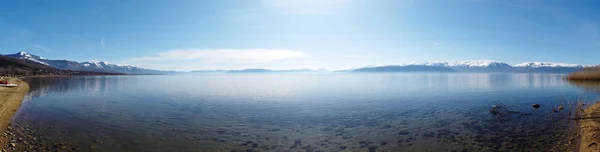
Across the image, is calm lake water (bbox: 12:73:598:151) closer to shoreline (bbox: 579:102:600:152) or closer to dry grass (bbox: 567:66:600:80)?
shoreline (bbox: 579:102:600:152)

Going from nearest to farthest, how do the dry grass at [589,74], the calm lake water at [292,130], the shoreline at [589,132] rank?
the shoreline at [589,132] → the calm lake water at [292,130] → the dry grass at [589,74]

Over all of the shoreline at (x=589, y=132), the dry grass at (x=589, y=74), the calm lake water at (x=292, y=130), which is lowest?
the calm lake water at (x=292, y=130)

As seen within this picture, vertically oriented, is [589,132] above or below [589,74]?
below

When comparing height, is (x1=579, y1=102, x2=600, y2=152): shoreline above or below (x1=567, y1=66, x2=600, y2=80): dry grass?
below

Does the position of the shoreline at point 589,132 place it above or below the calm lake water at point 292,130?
above

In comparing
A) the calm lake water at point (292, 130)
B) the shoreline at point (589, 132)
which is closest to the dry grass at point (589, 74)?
the calm lake water at point (292, 130)

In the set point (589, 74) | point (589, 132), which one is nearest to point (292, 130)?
point (589, 132)

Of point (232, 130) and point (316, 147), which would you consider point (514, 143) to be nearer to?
point (316, 147)

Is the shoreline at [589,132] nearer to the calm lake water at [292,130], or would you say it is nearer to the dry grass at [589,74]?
the calm lake water at [292,130]

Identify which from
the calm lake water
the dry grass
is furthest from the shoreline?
the dry grass

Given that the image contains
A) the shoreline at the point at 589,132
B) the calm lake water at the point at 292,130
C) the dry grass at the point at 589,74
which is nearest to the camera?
the shoreline at the point at 589,132

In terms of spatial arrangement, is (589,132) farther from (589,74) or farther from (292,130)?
(589,74)

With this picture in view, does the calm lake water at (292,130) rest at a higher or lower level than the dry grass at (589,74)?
lower

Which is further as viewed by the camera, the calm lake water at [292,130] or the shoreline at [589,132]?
the calm lake water at [292,130]
